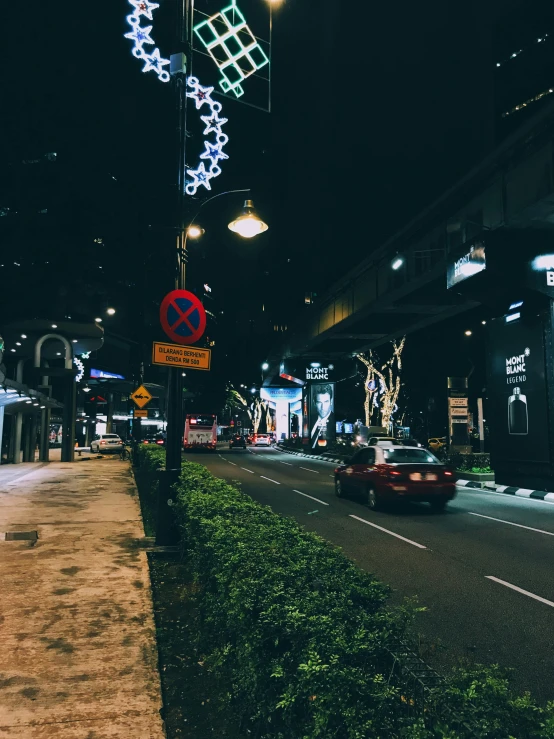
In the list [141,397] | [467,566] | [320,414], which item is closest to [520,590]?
[467,566]

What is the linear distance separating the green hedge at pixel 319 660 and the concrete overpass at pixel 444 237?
530 inches

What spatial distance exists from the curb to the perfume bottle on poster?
6.29ft

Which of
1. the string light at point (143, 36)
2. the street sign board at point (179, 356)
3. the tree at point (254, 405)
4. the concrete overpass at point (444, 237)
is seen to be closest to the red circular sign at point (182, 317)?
the street sign board at point (179, 356)

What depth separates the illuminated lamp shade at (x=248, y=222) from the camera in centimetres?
932

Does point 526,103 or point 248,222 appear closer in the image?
point 248,222

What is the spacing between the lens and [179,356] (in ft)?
27.8

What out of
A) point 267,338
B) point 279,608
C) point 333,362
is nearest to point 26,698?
point 279,608

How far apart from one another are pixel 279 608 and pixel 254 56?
10.2 metres

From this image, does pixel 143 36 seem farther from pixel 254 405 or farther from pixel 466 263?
pixel 254 405

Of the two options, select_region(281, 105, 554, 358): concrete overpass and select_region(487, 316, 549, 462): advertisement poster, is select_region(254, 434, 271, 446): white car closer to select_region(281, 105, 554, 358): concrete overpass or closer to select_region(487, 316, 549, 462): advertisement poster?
select_region(281, 105, 554, 358): concrete overpass

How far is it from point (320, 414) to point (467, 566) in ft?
131

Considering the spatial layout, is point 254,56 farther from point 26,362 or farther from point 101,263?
point 101,263

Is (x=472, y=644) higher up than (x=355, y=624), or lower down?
lower down

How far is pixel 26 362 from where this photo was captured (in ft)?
112
